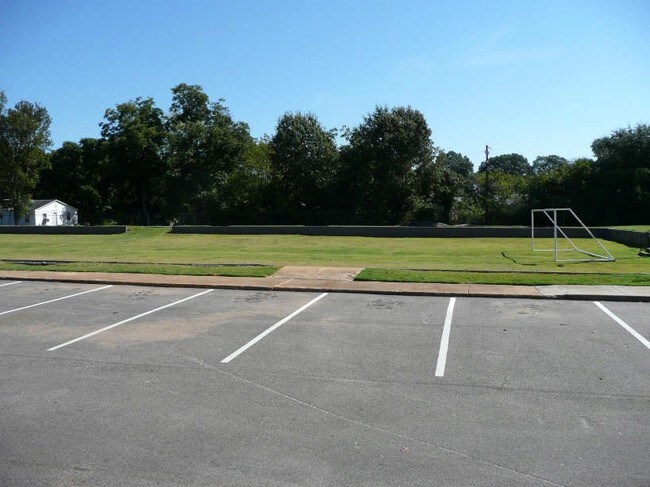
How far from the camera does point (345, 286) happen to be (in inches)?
581

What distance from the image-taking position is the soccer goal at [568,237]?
2133cm

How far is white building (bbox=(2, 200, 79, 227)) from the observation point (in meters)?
68.3

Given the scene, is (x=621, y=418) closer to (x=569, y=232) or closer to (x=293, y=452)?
(x=293, y=452)

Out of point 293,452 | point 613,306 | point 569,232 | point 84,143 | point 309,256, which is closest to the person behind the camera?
point 293,452

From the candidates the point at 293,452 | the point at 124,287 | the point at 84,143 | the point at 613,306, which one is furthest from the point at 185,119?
the point at 293,452

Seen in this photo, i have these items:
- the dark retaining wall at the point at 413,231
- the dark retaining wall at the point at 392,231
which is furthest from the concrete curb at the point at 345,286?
the dark retaining wall at the point at 392,231

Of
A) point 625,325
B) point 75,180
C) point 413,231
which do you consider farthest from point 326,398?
point 75,180

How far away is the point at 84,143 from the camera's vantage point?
78875 millimetres

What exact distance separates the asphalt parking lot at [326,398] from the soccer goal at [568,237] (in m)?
10.6

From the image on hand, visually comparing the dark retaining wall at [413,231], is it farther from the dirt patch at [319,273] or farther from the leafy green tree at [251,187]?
the dirt patch at [319,273]

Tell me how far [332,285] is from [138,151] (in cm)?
5651

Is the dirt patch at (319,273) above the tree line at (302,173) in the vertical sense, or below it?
below

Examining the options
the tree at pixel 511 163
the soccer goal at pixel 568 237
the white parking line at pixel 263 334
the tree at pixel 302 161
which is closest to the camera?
the white parking line at pixel 263 334

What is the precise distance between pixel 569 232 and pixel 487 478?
33693mm
